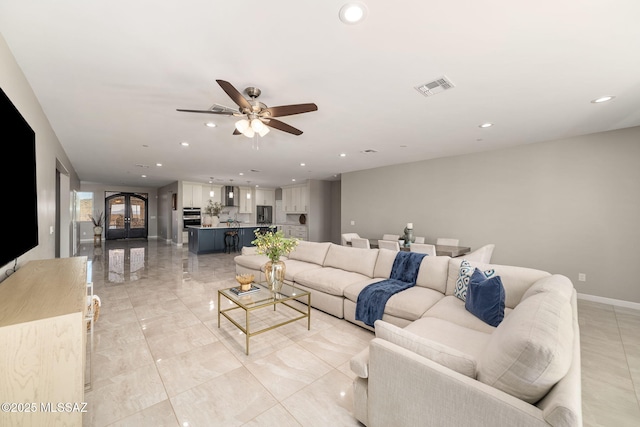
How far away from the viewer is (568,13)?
1.64 m

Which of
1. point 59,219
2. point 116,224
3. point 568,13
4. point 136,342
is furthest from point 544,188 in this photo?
point 116,224

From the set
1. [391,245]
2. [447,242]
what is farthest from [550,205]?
[391,245]

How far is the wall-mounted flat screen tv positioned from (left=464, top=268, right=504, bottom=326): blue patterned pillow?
339 centimetres

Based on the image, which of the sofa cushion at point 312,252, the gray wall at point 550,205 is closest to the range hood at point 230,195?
the sofa cushion at point 312,252

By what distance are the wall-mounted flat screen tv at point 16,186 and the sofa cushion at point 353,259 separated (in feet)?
11.2

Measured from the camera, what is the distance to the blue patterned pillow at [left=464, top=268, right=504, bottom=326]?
2.17 m

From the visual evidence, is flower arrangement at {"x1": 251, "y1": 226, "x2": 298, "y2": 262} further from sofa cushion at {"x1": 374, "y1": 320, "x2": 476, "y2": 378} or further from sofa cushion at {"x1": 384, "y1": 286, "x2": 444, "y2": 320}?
sofa cushion at {"x1": 374, "y1": 320, "x2": 476, "y2": 378}

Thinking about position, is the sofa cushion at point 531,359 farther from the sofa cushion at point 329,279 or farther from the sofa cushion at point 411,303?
the sofa cushion at point 329,279

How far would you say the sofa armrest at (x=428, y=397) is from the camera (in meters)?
1.07

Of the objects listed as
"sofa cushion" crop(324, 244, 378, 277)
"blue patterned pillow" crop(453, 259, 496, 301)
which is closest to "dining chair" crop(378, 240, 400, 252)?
"sofa cushion" crop(324, 244, 378, 277)

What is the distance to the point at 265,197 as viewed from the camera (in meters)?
12.2

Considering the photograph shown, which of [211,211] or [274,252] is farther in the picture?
[211,211]

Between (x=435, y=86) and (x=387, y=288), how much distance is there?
7.47 feet

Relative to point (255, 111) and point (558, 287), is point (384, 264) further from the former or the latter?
point (255, 111)
